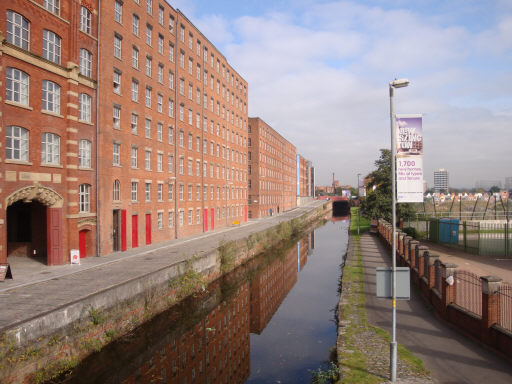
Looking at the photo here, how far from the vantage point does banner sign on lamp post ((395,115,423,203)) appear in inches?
358

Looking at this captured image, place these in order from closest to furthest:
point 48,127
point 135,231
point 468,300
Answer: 1. point 468,300
2. point 48,127
3. point 135,231

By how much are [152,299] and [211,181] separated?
27.4 meters

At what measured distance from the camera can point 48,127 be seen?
62.8 ft

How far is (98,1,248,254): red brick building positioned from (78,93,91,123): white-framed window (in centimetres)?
82

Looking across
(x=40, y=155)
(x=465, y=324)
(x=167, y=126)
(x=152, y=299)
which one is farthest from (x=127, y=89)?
(x=465, y=324)

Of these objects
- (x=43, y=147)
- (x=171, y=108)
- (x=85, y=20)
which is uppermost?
(x=85, y=20)

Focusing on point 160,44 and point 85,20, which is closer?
point 85,20

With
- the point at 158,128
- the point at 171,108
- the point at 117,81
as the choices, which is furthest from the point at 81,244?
the point at 171,108

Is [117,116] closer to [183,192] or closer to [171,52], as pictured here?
[171,52]

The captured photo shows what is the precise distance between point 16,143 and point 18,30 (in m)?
5.18

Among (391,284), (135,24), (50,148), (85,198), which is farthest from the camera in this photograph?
(135,24)

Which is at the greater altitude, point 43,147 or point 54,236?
point 43,147

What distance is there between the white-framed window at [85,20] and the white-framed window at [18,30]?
4.33m

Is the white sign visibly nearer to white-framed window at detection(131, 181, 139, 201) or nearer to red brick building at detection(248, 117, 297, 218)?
white-framed window at detection(131, 181, 139, 201)
